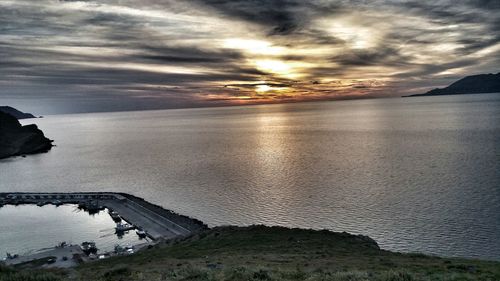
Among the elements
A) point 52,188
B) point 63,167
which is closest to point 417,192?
point 52,188

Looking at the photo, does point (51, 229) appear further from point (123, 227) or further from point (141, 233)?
point (141, 233)

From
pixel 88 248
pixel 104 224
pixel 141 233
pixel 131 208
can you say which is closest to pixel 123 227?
pixel 141 233

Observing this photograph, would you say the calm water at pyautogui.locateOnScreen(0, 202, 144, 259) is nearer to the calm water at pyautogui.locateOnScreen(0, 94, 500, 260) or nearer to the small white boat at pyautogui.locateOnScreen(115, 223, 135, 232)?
the small white boat at pyautogui.locateOnScreen(115, 223, 135, 232)

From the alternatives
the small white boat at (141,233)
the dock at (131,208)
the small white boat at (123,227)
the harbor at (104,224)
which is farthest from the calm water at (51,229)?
the dock at (131,208)

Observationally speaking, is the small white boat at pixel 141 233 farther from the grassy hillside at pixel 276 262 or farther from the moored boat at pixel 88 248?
the grassy hillside at pixel 276 262

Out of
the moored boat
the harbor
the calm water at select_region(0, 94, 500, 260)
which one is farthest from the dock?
the moored boat

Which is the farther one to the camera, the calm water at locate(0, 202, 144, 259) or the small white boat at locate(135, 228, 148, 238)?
the small white boat at locate(135, 228, 148, 238)
